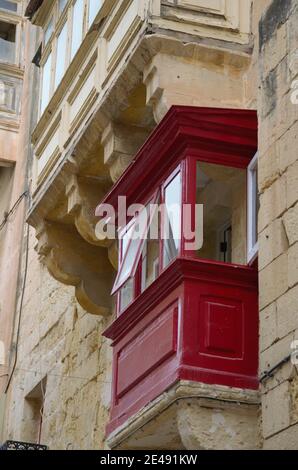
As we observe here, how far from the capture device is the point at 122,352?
33.0ft

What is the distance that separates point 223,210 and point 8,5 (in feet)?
30.3

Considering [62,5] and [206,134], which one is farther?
→ [62,5]

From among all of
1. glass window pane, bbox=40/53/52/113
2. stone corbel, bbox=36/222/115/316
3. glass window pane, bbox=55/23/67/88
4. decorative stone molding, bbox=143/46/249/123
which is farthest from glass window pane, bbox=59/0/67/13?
decorative stone molding, bbox=143/46/249/123

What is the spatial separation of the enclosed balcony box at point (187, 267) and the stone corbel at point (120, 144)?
1.94 feet

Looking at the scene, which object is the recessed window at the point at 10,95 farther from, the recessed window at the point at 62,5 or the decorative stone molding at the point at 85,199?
the decorative stone molding at the point at 85,199

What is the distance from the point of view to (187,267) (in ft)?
29.2

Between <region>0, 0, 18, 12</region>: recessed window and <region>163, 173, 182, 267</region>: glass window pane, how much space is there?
382 inches

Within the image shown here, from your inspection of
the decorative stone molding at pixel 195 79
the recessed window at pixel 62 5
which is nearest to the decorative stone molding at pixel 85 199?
the decorative stone molding at pixel 195 79

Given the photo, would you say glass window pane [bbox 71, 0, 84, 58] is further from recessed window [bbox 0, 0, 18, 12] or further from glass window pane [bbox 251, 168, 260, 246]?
recessed window [bbox 0, 0, 18, 12]

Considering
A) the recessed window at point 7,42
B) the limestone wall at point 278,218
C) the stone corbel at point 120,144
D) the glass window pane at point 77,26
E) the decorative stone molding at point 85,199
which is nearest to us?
the limestone wall at point 278,218

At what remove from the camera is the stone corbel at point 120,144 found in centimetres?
1134

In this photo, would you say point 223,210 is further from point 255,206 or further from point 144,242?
point 255,206

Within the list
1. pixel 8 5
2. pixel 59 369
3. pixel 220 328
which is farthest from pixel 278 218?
pixel 8 5

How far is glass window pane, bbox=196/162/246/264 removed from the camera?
9.84 m
